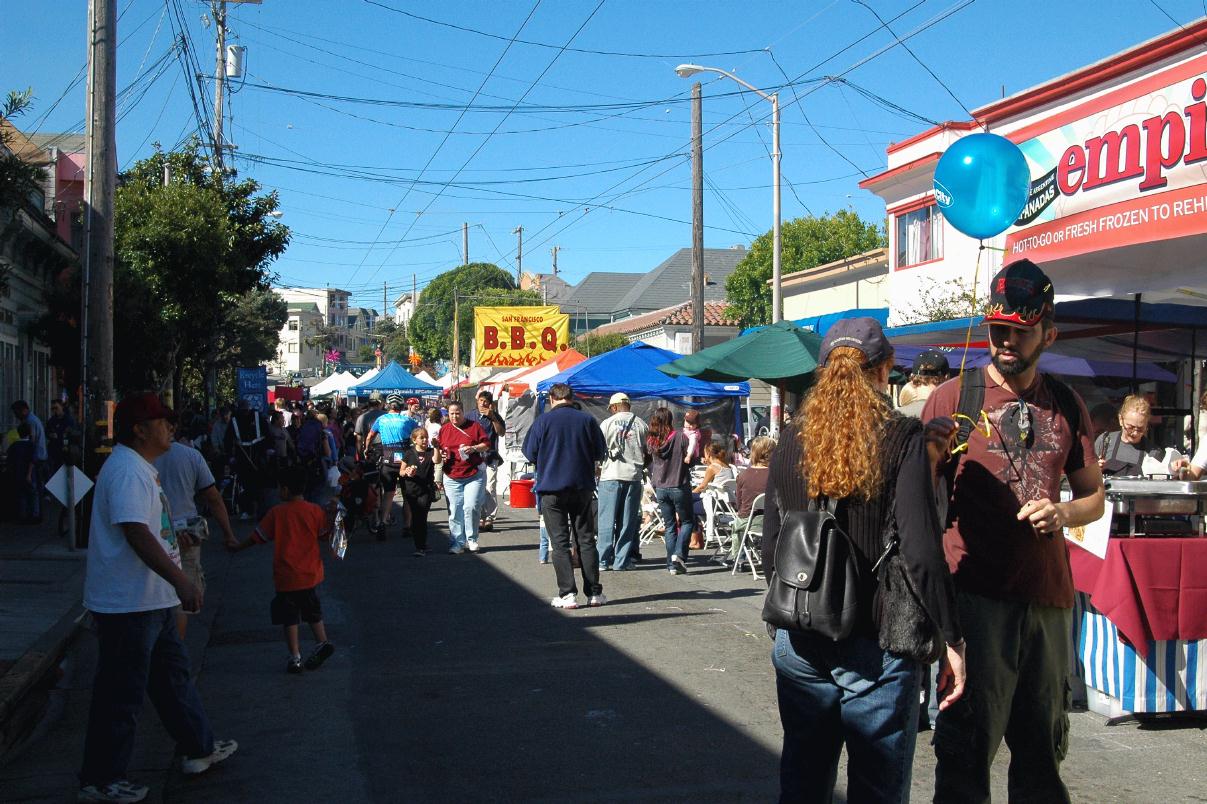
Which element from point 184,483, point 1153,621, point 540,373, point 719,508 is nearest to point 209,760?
point 184,483

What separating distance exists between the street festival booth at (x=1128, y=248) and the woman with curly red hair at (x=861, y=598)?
3.13 metres

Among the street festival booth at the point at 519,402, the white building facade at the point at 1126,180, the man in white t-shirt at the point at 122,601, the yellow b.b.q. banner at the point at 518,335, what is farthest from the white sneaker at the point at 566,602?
the yellow b.b.q. banner at the point at 518,335

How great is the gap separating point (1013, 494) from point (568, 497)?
634 cm

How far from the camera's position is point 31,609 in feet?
31.1

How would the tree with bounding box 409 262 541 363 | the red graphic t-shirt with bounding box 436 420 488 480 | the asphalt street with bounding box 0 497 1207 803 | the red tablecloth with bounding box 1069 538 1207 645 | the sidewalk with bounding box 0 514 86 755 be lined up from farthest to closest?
the tree with bounding box 409 262 541 363 → the red graphic t-shirt with bounding box 436 420 488 480 → the sidewalk with bounding box 0 514 86 755 → the red tablecloth with bounding box 1069 538 1207 645 → the asphalt street with bounding box 0 497 1207 803

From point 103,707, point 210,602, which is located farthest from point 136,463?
point 210,602

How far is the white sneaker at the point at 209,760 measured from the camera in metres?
5.30

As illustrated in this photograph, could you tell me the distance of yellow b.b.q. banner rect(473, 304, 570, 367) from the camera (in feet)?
98.7

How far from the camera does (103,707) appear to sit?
4.79 m

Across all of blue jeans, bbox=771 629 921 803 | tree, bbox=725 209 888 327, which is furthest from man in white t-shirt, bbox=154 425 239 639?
tree, bbox=725 209 888 327

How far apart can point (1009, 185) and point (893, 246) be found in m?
17.6

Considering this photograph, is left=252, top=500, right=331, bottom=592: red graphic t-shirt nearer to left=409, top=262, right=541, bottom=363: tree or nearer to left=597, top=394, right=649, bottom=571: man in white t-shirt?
left=597, top=394, right=649, bottom=571: man in white t-shirt

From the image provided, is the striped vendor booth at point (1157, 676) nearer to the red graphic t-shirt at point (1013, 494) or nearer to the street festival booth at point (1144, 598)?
the street festival booth at point (1144, 598)

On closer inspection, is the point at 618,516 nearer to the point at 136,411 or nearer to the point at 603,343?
the point at 136,411
